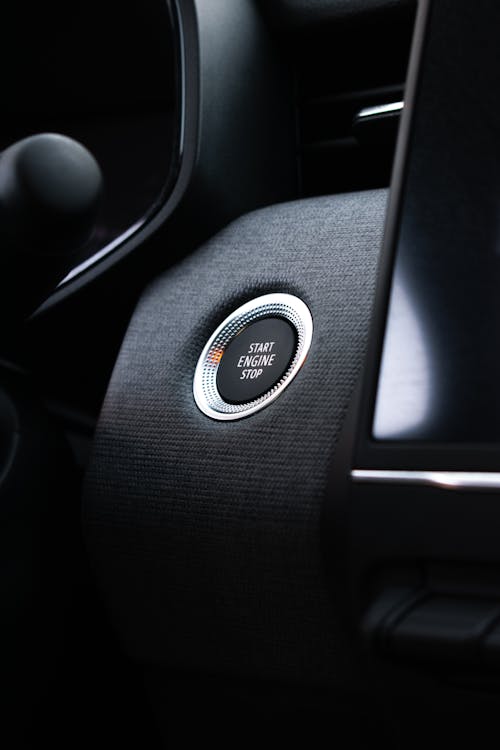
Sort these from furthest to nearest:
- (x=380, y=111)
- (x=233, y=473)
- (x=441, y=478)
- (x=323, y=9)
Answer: (x=323, y=9)
(x=380, y=111)
(x=233, y=473)
(x=441, y=478)

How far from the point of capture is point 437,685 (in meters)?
0.45

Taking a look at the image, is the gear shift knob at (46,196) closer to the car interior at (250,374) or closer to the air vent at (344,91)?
the car interior at (250,374)

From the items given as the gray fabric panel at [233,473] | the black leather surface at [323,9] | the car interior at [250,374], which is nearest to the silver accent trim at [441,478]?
the car interior at [250,374]

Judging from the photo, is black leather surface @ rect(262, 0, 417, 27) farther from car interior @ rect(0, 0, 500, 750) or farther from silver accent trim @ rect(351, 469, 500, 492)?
silver accent trim @ rect(351, 469, 500, 492)

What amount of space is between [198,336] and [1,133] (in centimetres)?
38

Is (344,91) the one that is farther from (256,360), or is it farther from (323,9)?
(256,360)

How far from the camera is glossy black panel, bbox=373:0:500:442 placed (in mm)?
459

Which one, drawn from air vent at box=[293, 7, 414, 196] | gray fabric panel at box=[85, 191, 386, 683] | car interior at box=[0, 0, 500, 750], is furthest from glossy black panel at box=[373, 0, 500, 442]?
air vent at box=[293, 7, 414, 196]

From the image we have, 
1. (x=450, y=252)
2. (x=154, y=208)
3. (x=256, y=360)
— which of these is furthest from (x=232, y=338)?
(x=450, y=252)

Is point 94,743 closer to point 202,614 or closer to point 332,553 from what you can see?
point 202,614

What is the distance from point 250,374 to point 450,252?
0.24 metres

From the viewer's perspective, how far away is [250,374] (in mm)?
699

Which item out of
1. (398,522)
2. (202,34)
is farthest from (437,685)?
(202,34)

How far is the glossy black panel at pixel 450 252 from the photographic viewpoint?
1.51ft
